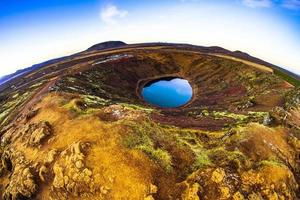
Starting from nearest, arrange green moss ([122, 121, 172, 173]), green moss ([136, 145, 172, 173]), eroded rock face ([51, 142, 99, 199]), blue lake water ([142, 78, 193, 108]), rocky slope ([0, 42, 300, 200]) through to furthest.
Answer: rocky slope ([0, 42, 300, 200]), eroded rock face ([51, 142, 99, 199]), green moss ([136, 145, 172, 173]), green moss ([122, 121, 172, 173]), blue lake water ([142, 78, 193, 108])

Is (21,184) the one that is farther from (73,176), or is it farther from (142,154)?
(142,154)

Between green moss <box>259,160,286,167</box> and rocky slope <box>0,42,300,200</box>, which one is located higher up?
rocky slope <box>0,42,300,200</box>

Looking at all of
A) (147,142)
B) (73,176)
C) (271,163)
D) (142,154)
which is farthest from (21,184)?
(271,163)

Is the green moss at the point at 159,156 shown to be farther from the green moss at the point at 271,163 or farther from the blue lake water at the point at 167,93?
the blue lake water at the point at 167,93

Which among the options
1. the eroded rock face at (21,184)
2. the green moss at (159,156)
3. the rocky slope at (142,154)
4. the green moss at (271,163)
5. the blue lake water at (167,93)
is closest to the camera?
the rocky slope at (142,154)

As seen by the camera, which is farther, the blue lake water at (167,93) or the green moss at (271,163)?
the blue lake water at (167,93)

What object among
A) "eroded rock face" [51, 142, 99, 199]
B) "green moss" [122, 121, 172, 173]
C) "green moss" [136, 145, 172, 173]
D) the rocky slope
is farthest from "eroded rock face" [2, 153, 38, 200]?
"green moss" [136, 145, 172, 173]

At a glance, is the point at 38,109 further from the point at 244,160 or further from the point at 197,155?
the point at 244,160

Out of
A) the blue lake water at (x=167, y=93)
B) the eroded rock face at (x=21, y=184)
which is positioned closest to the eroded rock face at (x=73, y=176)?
the eroded rock face at (x=21, y=184)

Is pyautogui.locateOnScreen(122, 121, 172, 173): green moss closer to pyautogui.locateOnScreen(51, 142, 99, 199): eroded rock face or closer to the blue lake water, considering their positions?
pyautogui.locateOnScreen(51, 142, 99, 199): eroded rock face
